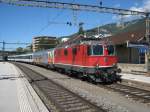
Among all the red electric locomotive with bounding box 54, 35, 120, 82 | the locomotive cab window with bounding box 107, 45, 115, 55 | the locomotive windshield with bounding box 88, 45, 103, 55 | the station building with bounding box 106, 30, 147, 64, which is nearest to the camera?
the red electric locomotive with bounding box 54, 35, 120, 82

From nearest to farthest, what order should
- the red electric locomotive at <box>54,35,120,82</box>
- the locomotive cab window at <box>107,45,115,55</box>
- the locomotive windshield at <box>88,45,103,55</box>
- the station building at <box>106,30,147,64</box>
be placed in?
the red electric locomotive at <box>54,35,120,82</box> → the locomotive windshield at <box>88,45,103,55</box> → the locomotive cab window at <box>107,45,115,55</box> → the station building at <box>106,30,147,64</box>

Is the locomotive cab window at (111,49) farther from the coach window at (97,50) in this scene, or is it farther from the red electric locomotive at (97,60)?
the coach window at (97,50)

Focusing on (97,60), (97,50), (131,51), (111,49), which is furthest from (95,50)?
(131,51)

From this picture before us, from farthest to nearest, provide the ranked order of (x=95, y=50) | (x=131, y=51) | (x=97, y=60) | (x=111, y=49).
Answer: (x=131, y=51), (x=111, y=49), (x=95, y=50), (x=97, y=60)

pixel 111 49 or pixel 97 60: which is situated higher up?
pixel 111 49

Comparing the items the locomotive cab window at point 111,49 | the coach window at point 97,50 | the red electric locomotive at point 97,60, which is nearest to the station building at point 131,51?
the locomotive cab window at point 111,49

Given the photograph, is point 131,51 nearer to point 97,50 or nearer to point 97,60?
point 97,50

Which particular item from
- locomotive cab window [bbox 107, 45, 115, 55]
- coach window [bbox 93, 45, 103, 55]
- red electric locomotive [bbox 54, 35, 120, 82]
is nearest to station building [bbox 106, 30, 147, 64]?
locomotive cab window [bbox 107, 45, 115, 55]

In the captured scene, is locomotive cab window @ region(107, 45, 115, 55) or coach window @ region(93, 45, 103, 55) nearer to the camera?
coach window @ region(93, 45, 103, 55)

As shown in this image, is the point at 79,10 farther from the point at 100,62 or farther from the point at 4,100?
the point at 4,100

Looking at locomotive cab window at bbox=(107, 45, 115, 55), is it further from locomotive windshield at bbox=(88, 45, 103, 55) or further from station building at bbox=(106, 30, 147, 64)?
station building at bbox=(106, 30, 147, 64)

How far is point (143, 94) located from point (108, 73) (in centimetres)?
464

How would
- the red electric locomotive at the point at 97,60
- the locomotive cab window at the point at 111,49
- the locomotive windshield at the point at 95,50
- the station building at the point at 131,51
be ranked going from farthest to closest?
the station building at the point at 131,51
the locomotive cab window at the point at 111,49
the locomotive windshield at the point at 95,50
the red electric locomotive at the point at 97,60

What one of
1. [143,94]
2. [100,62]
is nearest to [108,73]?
[100,62]
